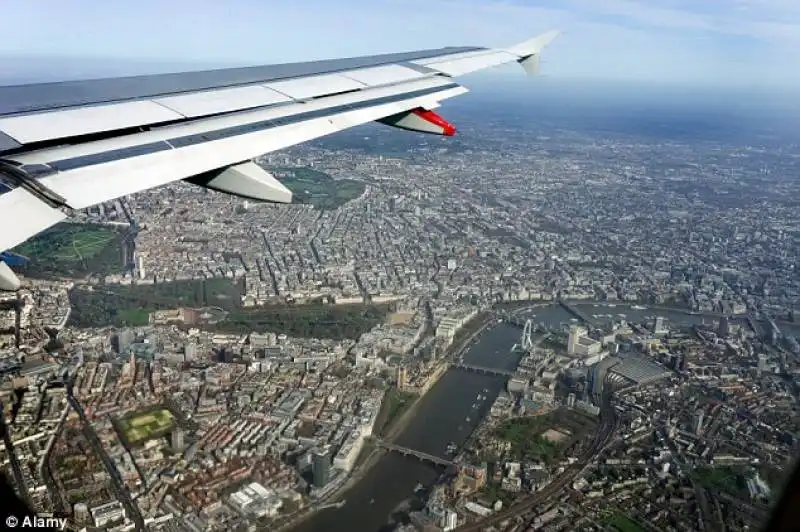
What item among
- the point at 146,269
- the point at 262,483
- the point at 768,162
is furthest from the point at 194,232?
the point at 768,162

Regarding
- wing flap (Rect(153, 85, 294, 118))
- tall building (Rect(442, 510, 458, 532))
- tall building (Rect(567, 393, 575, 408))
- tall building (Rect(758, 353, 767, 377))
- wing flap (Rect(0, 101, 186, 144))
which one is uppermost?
wing flap (Rect(153, 85, 294, 118))

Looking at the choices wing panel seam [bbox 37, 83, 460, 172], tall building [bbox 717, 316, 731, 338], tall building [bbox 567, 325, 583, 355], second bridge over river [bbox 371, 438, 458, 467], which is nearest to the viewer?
wing panel seam [bbox 37, 83, 460, 172]

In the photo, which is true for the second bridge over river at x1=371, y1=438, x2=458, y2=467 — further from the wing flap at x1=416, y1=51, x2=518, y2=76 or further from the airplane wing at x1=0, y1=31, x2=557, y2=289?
the airplane wing at x1=0, y1=31, x2=557, y2=289

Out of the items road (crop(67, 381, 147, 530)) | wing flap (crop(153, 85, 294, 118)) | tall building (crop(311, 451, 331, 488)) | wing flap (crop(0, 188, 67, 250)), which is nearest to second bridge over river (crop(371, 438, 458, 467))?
tall building (crop(311, 451, 331, 488))

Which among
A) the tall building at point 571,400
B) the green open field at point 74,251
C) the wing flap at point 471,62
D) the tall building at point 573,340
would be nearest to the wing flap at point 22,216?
the wing flap at point 471,62

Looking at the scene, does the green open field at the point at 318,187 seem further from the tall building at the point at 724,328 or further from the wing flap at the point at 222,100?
the wing flap at the point at 222,100

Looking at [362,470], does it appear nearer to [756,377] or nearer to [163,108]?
[163,108]

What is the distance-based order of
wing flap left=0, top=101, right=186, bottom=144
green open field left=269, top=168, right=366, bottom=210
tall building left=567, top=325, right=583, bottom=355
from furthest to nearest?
green open field left=269, top=168, right=366, bottom=210, tall building left=567, top=325, right=583, bottom=355, wing flap left=0, top=101, right=186, bottom=144
